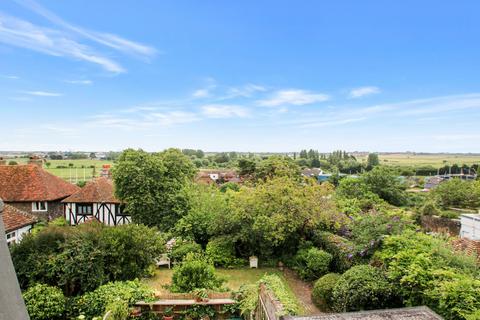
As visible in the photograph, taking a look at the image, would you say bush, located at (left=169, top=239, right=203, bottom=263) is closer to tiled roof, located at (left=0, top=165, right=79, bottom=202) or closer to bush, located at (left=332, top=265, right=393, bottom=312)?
bush, located at (left=332, top=265, right=393, bottom=312)

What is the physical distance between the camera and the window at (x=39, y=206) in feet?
69.9

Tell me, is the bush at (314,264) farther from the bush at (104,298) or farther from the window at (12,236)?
the window at (12,236)

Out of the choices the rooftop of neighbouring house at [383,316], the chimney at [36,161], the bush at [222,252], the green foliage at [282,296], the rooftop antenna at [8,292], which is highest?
the chimney at [36,161]

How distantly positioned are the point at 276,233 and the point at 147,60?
46.2 ft

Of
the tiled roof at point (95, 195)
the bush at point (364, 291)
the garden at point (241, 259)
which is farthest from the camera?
the tiled roof at point (95, 195)

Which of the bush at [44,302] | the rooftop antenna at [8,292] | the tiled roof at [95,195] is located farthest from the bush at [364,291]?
the tiled roof at [95,195]

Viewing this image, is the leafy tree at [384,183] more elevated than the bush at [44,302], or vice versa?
the leafy tree at [384,183]

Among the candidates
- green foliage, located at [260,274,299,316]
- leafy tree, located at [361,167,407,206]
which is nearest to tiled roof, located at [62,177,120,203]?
green foliage, located at [260,274,299,316]

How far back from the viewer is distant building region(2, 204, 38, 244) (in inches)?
563

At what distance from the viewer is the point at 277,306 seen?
6.75m

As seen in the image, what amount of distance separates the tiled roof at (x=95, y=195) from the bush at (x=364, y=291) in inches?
715

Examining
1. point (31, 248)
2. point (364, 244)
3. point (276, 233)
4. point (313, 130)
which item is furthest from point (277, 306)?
point (313, 130)

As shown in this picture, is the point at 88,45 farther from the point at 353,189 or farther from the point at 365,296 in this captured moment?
the point at 353,189

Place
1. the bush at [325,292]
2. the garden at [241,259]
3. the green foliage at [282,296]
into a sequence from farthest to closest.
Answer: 1. the bush at [325,292]
2. the garden at [241,259]
3. the green foliage at [282,296]
